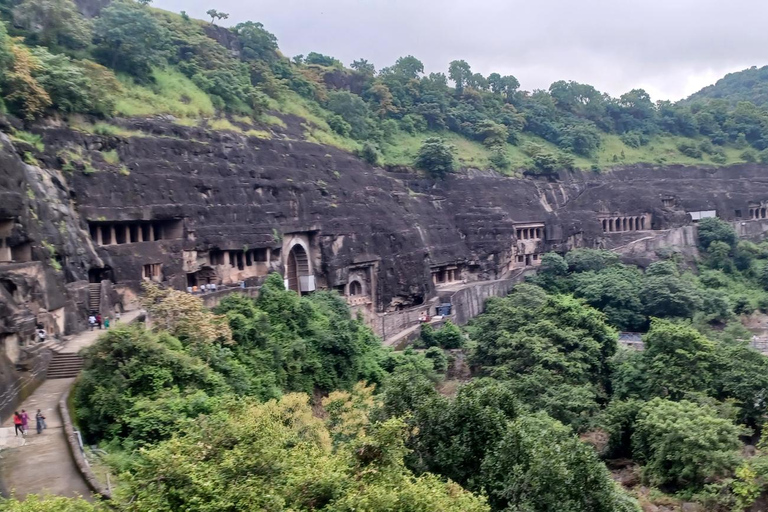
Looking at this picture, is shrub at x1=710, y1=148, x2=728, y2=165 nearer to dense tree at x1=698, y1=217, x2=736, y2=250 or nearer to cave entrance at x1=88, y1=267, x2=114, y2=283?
dense tree at x1=698, y1=217, x2=736, y2=250

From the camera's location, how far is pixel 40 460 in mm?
11070

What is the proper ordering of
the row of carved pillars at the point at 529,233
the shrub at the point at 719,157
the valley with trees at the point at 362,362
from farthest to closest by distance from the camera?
the shrub at the point at 719,157 < the row of carved pillars at the point at 529,233 < the valley with trees at the point at 362,362

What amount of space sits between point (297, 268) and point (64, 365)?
1421cm

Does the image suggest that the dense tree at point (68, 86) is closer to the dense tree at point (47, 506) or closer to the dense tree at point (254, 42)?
the dense tree at point (47, 506)

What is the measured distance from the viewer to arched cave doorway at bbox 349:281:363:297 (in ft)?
101

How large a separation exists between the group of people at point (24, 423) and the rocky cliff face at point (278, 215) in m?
3.23

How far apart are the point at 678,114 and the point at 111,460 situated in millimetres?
59947

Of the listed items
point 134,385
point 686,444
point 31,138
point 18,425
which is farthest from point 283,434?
point 31,138

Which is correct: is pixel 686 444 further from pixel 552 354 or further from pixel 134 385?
pixel 134 385

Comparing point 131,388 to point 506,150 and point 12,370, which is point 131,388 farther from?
point 506,150

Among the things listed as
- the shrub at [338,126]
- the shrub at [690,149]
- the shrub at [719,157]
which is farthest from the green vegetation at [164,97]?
the shrub at [719,157]

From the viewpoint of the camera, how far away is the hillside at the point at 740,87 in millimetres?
84125

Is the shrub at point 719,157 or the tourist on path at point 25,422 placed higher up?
the shrub at point 719,157

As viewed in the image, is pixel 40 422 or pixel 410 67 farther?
pixel 410 67
